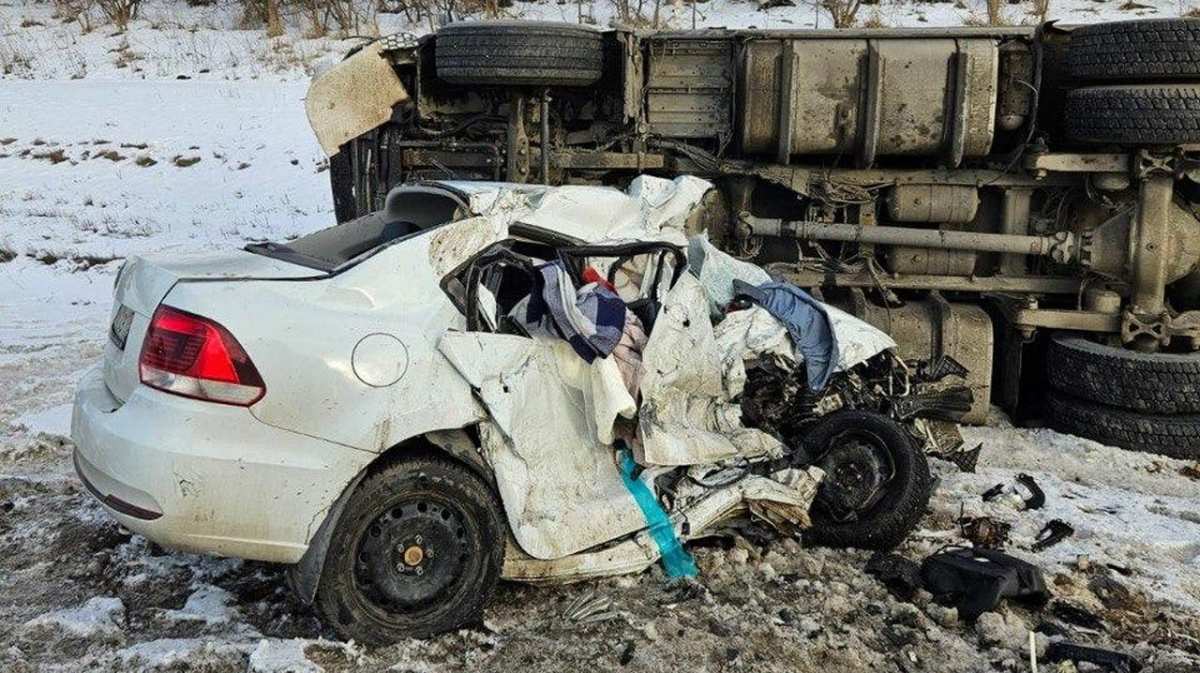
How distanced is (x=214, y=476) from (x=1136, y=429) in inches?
200

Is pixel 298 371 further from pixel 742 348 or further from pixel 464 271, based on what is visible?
pixel 742 348

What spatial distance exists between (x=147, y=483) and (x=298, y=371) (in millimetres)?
564

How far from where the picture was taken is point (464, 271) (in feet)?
12.2

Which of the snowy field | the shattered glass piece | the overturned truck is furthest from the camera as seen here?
the overturned truck

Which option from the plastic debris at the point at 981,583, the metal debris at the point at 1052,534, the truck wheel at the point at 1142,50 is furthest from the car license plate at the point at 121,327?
the truck wheel at the point at 1142,50

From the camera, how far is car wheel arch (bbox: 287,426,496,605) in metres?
3.27

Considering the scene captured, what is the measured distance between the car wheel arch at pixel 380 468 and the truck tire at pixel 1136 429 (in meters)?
4.05

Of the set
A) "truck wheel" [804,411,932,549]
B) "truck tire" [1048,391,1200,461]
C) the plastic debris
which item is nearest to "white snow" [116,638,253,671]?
"truck wheel" [804,411,932,549]

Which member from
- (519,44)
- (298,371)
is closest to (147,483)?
(298,371)

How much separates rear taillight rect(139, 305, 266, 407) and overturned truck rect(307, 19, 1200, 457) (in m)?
3.12

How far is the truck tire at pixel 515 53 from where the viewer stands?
6422mm

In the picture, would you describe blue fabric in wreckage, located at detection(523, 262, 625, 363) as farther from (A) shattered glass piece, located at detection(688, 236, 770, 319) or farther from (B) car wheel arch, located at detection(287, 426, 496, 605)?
(A) shattered glass piece, located at detection(688, 236, 770, 319)

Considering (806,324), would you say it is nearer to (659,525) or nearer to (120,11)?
(659,525)

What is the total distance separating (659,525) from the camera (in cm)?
399
